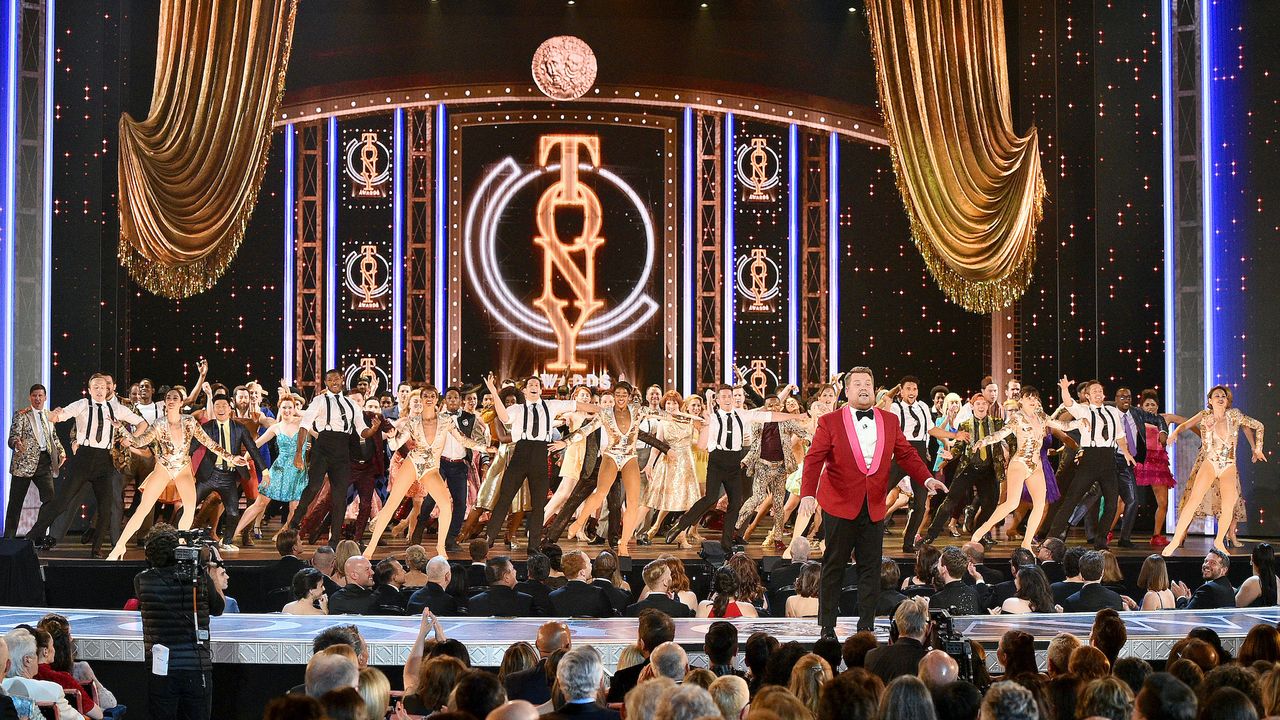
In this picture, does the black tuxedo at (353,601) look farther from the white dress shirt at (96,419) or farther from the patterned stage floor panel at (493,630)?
the white dress shirt at (96,419)

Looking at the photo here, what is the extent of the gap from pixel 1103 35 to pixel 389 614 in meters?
9.40

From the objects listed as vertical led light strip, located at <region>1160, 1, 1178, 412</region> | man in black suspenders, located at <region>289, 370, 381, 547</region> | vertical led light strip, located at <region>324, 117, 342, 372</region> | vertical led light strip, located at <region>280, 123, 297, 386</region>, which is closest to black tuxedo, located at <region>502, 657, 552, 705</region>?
man in black suspenders, located at <region>289, 370, 381, 547</region>

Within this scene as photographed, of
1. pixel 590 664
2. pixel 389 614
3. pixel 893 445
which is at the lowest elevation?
pixel 389 614

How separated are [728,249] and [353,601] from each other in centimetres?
922

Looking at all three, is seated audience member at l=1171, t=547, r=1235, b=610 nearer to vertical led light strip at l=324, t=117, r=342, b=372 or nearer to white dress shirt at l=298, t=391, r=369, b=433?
white dress shirt at l=298, t=391, r=369, b=433

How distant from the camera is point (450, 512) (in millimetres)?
11180

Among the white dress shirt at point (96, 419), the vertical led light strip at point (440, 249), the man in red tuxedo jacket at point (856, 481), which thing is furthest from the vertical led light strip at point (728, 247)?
the man in red tuxedo jacket at point (856, 481)

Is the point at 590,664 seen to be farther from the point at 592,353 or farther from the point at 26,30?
the point at 592,353

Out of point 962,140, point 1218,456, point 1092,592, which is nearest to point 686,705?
point 1092,592

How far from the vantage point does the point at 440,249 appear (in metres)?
16.5

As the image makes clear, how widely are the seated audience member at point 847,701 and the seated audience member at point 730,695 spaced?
0.03 m

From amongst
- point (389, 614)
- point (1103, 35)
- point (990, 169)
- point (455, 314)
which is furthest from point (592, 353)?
point (389, 614)

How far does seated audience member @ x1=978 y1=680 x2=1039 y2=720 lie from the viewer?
3900 millimetres

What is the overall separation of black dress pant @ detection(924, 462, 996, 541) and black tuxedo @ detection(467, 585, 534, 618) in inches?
172
